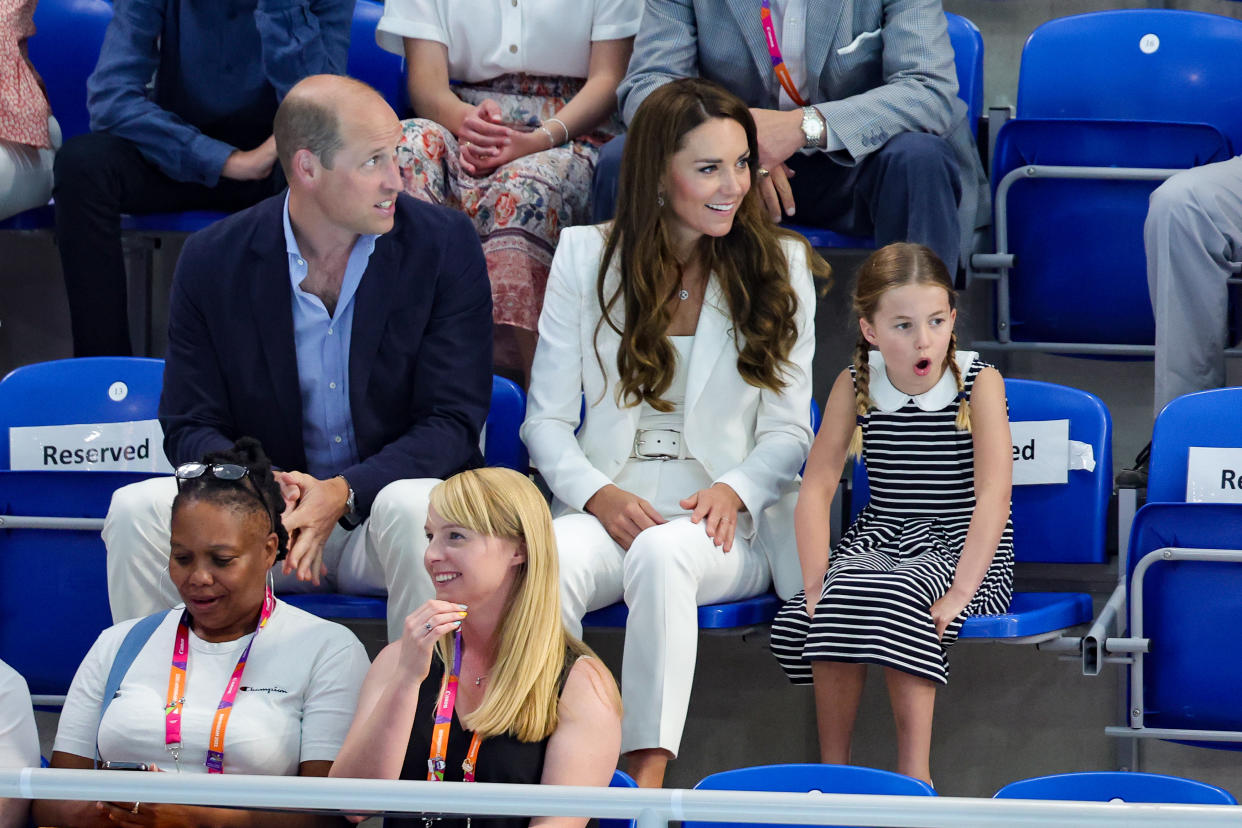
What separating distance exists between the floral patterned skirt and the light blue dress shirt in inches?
21.7

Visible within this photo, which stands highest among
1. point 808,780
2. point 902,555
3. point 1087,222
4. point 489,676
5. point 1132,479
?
point 1087,222

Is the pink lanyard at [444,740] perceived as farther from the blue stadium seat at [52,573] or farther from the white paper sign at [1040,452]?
the white paper sign at [1040,452]

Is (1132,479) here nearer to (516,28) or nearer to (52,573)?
(516,28)

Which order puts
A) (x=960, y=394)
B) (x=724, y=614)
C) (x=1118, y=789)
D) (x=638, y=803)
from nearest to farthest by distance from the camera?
(x=638, y=803) → (x=1118, y=789) → (x=724, y=614) → (x=960, y=394)

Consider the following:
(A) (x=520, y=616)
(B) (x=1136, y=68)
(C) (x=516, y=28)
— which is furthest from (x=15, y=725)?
(B) (x=1136, y=68)

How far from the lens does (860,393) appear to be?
9.69 ft

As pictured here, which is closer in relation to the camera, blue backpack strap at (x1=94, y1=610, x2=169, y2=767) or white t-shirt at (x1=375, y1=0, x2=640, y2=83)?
blue backpack strap at (x1=94, y1=610, x2=169, y2=767)

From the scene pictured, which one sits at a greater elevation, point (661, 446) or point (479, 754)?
point (661, 446)

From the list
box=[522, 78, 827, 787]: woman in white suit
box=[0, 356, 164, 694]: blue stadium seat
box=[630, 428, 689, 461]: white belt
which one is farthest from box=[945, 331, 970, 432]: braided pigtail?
box=[0, 356, 164, 694]: blue stadium seat

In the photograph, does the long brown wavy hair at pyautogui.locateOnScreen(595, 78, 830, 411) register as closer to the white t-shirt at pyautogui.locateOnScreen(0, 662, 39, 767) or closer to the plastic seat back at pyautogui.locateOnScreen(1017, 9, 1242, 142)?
the plastic seat back at pyautogui.locateOnScreen(1017, 9, 1242, 142)

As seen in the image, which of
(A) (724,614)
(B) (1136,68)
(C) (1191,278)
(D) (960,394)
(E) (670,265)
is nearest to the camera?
(A) (724,614)

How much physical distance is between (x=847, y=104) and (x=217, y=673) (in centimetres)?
183

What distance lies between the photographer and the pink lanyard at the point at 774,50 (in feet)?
11.9

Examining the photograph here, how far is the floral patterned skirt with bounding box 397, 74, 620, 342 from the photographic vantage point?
11.5 ft
